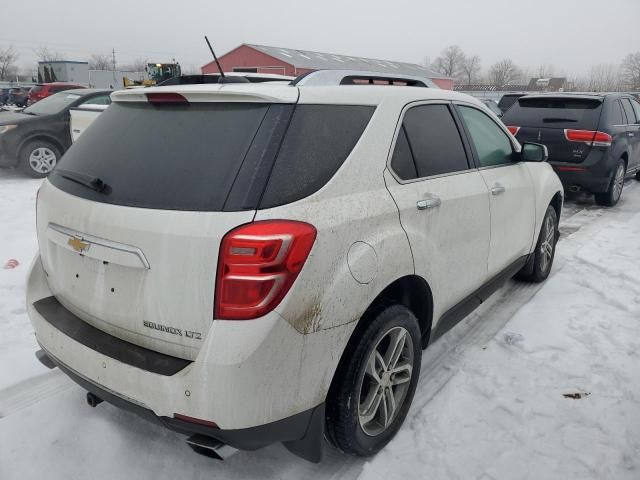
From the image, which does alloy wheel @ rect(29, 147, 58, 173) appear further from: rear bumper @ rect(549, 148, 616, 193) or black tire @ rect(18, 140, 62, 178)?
rear bumper @ rect(549, 148, 616, 193)

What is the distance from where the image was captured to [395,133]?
2428 millimetres

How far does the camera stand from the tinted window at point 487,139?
3.31 m

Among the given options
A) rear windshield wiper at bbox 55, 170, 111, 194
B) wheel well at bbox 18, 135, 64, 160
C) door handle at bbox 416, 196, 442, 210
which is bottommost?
wheel well at bbox 18, 135, 64, 160

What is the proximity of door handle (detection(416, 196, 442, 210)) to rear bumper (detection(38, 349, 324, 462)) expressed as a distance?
1060 mm

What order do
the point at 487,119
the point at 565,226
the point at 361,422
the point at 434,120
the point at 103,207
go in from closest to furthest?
the point at 103,207 → the point at 361,422 → the point at 434,120 → the point at 487,119 → the point at 565,226

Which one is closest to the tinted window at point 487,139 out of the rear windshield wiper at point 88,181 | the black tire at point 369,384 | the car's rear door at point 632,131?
the black tire at point 369,384

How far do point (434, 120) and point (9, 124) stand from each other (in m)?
8.73

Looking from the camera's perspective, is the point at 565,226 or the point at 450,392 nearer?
the point at 450,392

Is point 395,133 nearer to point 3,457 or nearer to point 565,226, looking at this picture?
point 3,457

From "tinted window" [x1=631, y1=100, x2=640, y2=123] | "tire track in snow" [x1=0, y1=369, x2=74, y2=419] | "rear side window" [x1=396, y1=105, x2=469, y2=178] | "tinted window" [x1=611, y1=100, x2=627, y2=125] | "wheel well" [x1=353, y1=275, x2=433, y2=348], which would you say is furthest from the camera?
"tinted window" [x1=631, y1=100, x2=640, y2=123]

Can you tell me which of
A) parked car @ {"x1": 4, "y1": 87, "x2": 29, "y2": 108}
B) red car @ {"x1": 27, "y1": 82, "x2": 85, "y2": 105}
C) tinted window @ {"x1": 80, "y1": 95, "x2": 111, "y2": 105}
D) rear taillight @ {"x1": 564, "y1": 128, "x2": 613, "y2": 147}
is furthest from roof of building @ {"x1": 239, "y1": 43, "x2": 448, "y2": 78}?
rear taillight @ {"x1": 564, "y1": 128, "x2": 613, "y2": 147}

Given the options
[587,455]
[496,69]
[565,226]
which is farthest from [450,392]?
[496,69]

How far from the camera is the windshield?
9.57m

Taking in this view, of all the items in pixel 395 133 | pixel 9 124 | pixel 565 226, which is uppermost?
pixel 395 133
